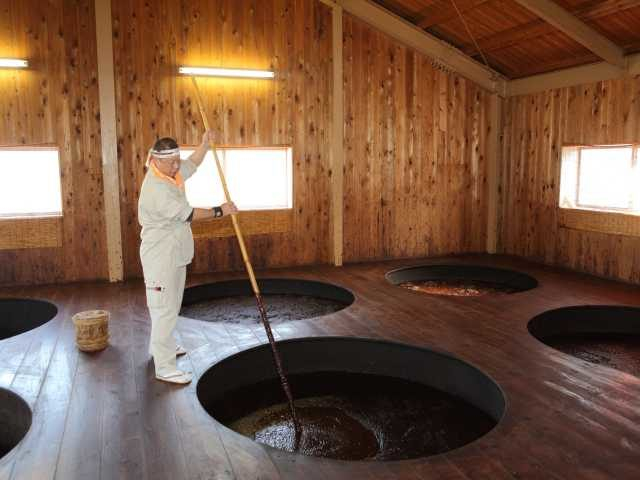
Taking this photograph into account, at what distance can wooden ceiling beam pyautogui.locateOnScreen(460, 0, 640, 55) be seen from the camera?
563 centimetres

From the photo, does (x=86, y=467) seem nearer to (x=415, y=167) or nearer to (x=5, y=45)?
(x=5, y=45)

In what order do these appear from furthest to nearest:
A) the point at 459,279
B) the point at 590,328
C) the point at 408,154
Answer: the point at 408,154 → the point at 459,279 → the point at 590,328

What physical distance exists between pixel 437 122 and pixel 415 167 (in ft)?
2.41

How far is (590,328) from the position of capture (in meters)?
5.47

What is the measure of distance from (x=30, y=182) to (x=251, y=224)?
2.62m

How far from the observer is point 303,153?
7.45m

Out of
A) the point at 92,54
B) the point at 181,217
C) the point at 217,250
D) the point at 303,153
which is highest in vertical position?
the point at 92,54

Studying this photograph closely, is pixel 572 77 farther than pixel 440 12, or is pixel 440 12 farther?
pixel 440 12

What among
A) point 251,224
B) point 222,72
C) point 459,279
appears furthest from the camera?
point 459,279

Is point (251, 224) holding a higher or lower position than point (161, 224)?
lower

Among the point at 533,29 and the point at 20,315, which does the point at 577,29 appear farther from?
the point at 20,315

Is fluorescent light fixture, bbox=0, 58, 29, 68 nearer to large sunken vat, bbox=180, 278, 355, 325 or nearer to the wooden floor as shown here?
the wooden floor

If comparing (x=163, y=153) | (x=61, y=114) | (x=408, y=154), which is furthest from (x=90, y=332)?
(x=408, y=154)

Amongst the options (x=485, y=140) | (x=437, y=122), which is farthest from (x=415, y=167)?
(x=485, y=140)
